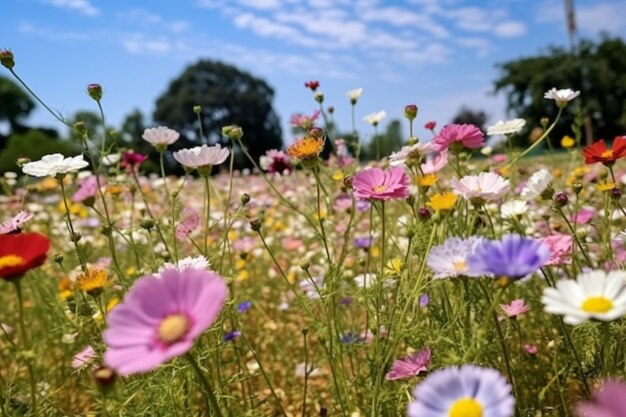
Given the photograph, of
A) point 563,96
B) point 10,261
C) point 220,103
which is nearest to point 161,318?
point 10,261

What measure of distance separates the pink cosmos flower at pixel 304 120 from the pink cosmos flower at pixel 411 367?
69 cm

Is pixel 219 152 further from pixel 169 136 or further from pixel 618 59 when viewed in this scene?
pixel 618 59

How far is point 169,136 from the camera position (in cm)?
131

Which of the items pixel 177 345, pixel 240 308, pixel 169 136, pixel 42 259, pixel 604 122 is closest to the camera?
pixel 177 345

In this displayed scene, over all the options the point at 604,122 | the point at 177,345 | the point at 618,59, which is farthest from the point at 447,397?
the point at 618,59

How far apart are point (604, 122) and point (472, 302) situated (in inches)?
786

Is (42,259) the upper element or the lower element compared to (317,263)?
upper

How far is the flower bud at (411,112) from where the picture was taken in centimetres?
125

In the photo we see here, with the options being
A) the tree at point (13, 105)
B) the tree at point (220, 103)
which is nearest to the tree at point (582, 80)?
the tree at point (220, 103)

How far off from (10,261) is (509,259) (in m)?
0.55

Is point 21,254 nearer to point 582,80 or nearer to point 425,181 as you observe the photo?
point 425,181

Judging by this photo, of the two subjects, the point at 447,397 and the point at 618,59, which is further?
the point at 618,59

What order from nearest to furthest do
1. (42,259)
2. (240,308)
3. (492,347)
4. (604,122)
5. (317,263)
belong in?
1. (42,259)
2. (492,347)
3. (240,308)
4. (317,263)
5. (604,122)

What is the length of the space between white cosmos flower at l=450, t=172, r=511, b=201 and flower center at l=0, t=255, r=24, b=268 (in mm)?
591
